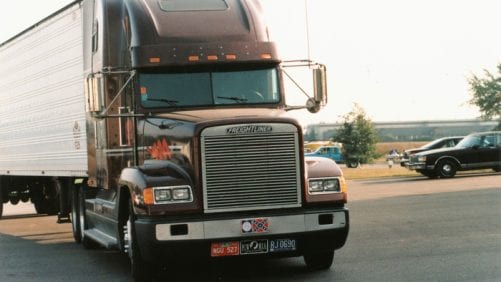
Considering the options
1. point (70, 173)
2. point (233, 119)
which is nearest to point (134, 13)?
point (233, 119)

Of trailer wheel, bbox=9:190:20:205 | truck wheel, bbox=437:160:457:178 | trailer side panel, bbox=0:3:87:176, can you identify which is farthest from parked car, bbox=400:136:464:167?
trailer side panel, bbox=0:3:87:176

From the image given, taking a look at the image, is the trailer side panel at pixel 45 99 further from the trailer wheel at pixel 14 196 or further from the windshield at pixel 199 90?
the windshield at pixel 199 90

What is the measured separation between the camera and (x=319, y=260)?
11.3 metres

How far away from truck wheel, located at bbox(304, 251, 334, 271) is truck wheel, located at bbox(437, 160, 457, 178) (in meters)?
24.9

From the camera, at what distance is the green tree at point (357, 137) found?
8200 centimetres

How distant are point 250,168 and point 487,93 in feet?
222

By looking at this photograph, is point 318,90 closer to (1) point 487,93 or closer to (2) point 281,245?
(2) point 281,245

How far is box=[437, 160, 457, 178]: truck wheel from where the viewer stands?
35491 mm

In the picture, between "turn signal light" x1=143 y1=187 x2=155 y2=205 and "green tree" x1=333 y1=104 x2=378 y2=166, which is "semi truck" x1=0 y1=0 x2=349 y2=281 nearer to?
"turn signal light" x1=143 y1=187 x2=155 y2=205

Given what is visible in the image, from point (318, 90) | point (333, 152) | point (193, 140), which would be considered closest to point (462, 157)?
point (318, 90)

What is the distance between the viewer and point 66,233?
18719 mm

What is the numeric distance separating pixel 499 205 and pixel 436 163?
598 inches

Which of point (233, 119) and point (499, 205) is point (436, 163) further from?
point (233, 119)

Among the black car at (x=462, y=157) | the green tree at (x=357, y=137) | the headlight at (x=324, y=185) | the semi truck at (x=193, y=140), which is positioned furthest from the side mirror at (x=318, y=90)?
the green tree at (x=357, y=137)
